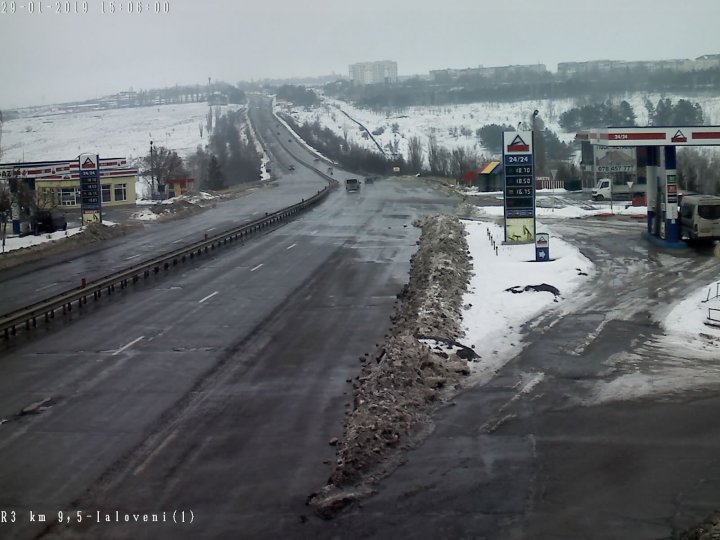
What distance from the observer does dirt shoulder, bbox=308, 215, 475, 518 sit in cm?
1091

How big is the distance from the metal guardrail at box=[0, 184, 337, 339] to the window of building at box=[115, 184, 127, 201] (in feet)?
113

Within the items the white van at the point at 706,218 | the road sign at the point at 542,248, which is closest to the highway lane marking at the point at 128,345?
the road sign at the point at 542,248

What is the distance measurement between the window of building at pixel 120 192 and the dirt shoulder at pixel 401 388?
189ft

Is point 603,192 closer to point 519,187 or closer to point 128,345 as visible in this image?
point 519,187

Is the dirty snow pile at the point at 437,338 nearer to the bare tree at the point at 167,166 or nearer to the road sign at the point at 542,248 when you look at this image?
the road sign at the point at 542,248

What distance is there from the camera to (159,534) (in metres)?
9.47

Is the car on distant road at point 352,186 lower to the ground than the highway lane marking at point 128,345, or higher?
higher

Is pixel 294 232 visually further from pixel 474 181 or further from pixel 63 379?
pixel 474 181

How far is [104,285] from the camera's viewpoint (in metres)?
26.9

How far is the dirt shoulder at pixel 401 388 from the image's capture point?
1091 cm

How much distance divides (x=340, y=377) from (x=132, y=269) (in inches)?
620

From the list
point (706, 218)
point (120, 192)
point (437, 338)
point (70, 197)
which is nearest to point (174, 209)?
point (70, 197)

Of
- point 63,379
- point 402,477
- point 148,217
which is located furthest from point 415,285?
point 148,217

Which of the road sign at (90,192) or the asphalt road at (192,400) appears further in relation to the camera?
A: the road sign at (90,192)
